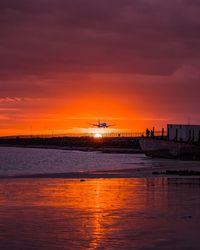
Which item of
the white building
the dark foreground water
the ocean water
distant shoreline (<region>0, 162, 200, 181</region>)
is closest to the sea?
the dark foreground water

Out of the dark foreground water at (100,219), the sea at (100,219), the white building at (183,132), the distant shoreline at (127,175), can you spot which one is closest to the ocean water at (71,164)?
the distant shoreline at (127,175)

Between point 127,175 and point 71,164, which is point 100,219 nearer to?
point 127,175

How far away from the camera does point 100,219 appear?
18141 mm

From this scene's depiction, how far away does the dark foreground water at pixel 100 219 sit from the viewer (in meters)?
14.4

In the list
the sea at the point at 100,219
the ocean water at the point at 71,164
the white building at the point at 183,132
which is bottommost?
the sea at the point at 100,219

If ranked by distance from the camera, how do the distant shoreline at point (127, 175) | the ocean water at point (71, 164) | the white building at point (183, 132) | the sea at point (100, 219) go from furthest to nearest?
1. the white building at point (183, 132)
2. the ocean water at point (71, 164)
3. the distant shoreline at point (127, 175)
4. the sea at point (100, 219)

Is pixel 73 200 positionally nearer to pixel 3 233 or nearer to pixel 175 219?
pixel 175 219

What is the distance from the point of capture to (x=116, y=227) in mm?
16547

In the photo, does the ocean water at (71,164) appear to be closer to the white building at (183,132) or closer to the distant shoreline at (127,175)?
the distant shoreline at (127,175)

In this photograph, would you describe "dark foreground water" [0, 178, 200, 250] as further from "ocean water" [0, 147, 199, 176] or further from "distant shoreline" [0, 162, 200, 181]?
"ocean water" [0, 147, 199, 176]

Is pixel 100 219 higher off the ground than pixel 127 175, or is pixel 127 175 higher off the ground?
pixel 127 175

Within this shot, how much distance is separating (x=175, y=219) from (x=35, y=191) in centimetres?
1155

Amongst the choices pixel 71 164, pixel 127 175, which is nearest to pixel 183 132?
pixel 71 164

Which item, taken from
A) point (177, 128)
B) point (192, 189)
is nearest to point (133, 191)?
point (192, 189)
